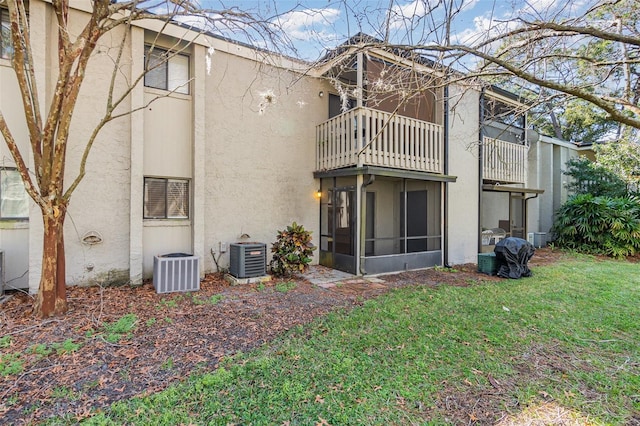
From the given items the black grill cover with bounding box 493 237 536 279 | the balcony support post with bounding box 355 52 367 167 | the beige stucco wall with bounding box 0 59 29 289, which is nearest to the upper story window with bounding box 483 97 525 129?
the balcony support post with bounding box 355 52 367 167

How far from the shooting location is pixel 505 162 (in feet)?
34.3

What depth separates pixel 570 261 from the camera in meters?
10.6

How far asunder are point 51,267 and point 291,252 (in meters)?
4.33

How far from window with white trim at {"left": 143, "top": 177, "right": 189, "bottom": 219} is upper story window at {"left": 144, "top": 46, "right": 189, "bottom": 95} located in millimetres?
2086

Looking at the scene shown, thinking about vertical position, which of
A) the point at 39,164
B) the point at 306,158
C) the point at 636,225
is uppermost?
the point at 306,158

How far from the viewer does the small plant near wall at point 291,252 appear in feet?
24.0

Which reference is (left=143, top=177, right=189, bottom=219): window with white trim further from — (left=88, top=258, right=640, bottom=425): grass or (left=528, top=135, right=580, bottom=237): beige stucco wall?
(left=528, top=135, right=580, bottom=237): beige stucco wall

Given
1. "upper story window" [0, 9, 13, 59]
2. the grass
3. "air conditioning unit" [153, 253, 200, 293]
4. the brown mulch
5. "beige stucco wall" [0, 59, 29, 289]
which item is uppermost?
"upper story window" [0, 9, 13, 59]

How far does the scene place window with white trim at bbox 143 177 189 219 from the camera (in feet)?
22.4

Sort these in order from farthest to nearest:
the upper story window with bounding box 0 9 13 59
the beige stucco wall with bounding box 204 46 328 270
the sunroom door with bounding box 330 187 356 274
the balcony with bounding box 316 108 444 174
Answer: the sunroom door with bounding box 330 187 356 274 < the balcony with bounding box 316 108 444 174 < the beige stucco wall with bounding box 204 46 328 270 < the upper story window with bounding box 0 9 13 59

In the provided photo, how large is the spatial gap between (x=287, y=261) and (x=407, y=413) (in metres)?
4.98

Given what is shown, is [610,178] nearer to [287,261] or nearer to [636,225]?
[636,225]

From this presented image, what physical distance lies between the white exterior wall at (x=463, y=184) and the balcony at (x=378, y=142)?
3.05 ft

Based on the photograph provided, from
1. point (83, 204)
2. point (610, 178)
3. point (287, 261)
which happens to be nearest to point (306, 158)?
point (287, 261)
